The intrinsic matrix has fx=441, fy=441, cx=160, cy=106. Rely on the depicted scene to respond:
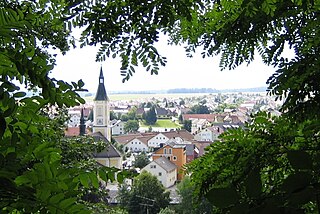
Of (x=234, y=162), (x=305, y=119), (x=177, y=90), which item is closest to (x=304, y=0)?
(x=305, y=119)

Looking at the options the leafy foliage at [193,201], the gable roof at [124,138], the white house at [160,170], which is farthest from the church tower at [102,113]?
the leafy foliage at [193,201]

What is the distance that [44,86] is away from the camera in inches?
16.1

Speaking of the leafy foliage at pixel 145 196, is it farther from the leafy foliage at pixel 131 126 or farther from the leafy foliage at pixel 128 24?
the leafy foliage at pixel 128 24

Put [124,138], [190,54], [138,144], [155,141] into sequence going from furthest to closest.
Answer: [124,138] < [138,144] < [155,141] < [190,54]

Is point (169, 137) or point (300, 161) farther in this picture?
point (169, 137)

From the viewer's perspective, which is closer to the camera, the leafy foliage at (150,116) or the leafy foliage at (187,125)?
the leafy foliage at (187,125)

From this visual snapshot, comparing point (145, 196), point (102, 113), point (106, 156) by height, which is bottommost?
point (145, 196)

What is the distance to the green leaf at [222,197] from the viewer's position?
1.12ft

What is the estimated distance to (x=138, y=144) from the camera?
→ 5.80 metres

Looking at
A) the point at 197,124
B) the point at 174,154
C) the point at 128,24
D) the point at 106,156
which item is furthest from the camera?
the point at 197,124

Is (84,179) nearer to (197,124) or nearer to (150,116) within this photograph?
(197,124)

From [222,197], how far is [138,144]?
549 cm

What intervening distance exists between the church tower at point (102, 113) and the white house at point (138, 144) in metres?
1.16

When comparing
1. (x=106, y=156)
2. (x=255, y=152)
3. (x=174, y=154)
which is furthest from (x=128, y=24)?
(x=106, y=156)
